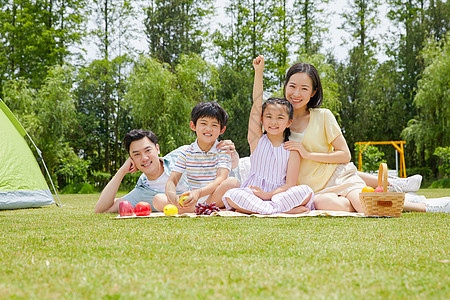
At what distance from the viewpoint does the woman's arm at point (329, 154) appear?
4.12 metres

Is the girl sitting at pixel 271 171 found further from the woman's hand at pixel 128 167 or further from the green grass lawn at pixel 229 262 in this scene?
the woman's hand at pixel 128 167

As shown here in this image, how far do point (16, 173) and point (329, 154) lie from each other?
173 inches

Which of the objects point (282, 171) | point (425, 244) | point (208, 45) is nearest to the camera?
point (425, 244)

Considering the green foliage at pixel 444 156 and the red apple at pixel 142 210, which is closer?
the red apple at pixel 142 210

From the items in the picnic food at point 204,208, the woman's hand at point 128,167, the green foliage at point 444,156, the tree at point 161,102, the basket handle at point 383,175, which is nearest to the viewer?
the basket handle at point 383,175

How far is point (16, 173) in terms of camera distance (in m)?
6.21

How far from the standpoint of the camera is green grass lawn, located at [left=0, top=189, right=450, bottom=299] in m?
1.35

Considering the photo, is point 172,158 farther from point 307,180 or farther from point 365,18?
point 365,18

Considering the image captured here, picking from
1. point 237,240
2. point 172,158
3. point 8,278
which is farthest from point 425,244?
point 172,158

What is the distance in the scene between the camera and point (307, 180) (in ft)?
14.1

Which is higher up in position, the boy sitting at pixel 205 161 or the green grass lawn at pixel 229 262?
the boy sitting at pixel 205 161

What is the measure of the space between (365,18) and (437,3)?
322cm

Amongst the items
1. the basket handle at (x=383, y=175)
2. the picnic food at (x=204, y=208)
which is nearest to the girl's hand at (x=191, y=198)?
the picnic food at (x=204, y=208)

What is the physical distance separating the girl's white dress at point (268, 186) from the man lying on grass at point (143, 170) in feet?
0.87
